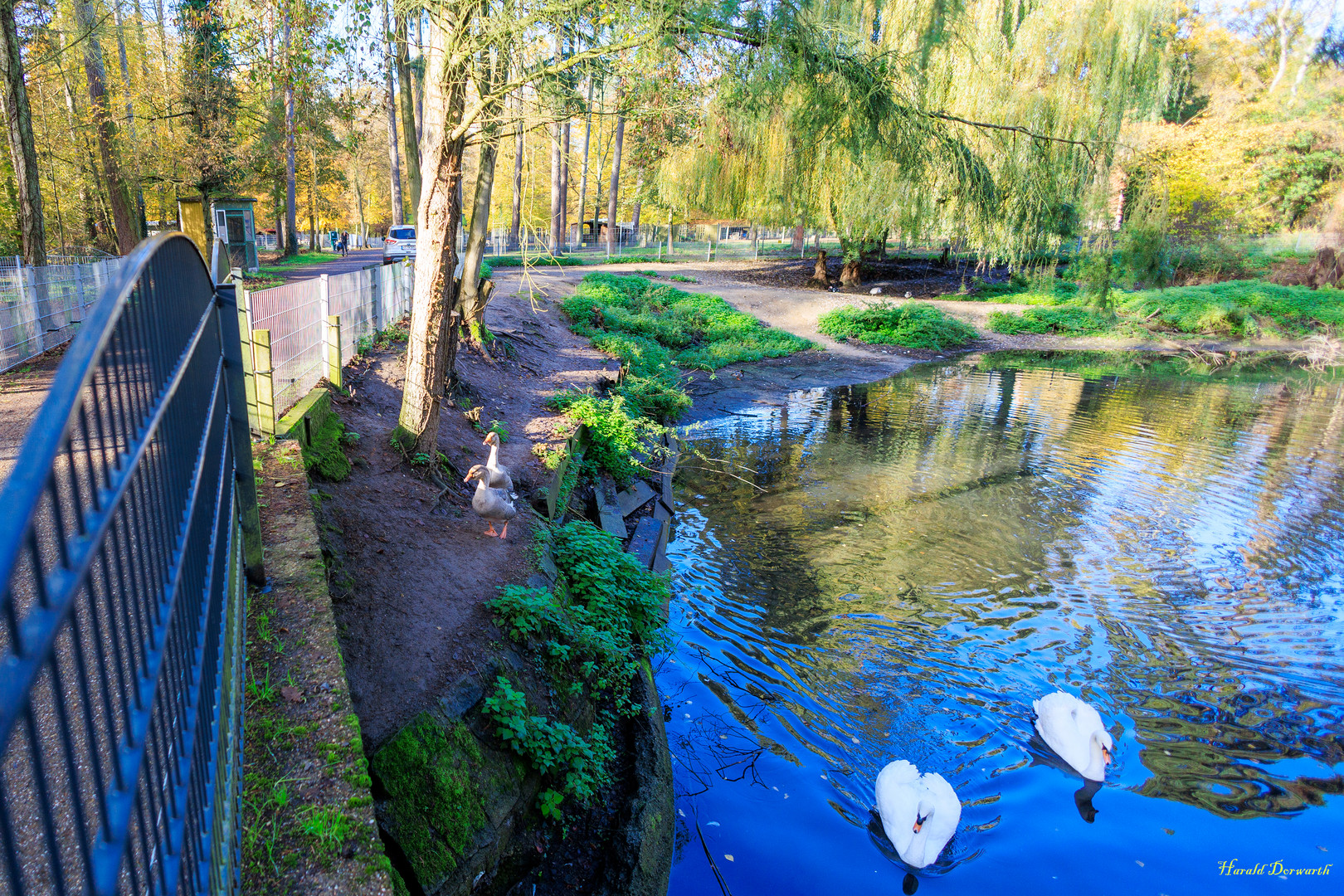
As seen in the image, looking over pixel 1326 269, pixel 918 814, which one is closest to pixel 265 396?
pixel 918 814

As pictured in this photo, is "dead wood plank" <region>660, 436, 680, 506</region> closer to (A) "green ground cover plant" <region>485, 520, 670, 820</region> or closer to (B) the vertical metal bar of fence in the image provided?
(A) "green ground cover plant" <region>485, 520, 670, 820</region>

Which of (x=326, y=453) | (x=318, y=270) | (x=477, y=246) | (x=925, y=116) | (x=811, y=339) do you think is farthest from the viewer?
(x=318, y=270)

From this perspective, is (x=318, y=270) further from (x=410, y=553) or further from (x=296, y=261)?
(x=410, y=553)

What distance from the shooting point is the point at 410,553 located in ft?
18.7

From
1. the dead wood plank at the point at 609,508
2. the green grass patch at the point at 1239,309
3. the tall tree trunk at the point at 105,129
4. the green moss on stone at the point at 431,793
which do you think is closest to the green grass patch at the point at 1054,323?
the green grass patch at the point at 1239,309

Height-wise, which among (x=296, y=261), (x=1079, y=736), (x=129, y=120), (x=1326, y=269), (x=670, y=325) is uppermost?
(x=129, y=120)

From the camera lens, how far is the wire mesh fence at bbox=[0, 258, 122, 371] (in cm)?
942

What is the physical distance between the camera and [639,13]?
18.6 ft

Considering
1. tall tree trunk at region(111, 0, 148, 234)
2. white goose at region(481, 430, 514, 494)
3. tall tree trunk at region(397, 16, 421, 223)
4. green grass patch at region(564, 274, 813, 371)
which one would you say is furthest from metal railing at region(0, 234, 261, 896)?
tall tree trunk at region(111, 0, 148, 234)

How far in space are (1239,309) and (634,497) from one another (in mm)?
26115

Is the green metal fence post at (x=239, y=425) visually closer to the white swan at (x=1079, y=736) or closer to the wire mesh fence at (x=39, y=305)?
the white swan at (x=1079, y=736)

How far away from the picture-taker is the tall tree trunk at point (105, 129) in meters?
15.8

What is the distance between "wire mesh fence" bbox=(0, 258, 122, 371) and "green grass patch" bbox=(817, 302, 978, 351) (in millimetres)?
18434

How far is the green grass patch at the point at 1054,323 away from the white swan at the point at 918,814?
938 inches
